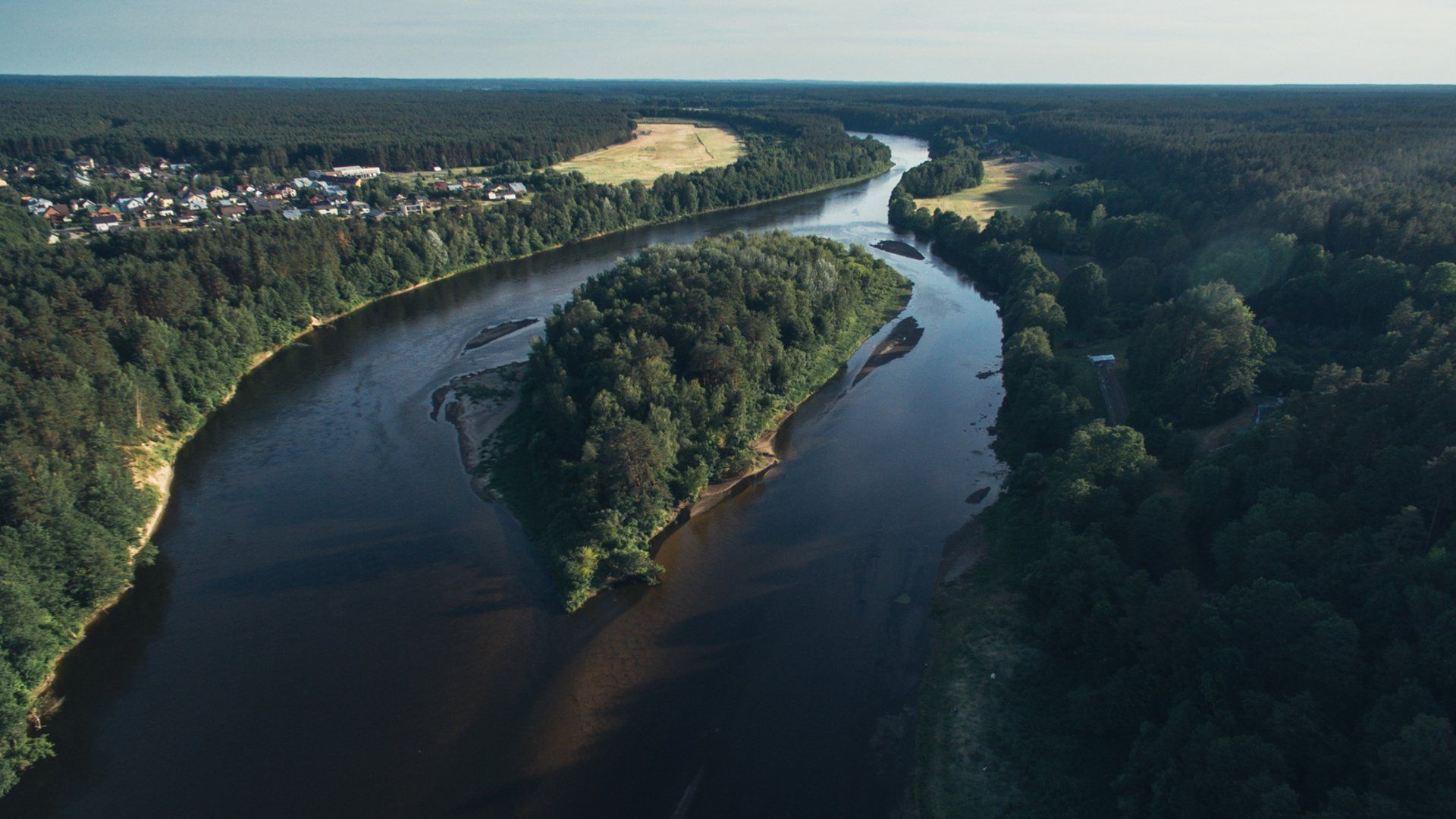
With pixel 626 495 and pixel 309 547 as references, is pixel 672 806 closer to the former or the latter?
pixel 626 495

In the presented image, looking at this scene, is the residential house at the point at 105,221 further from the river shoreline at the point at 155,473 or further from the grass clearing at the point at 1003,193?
the grass clearing at the point at 1003,193

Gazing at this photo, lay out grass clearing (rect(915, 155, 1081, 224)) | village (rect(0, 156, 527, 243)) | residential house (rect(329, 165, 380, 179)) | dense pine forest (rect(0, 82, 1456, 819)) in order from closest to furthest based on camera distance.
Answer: dense pine forest (rect(0, 82, 1456, 819)) < village (rect(0, 156, 527, 243)) < grass clearing (rect(915, 155, 1081, 224)) < residential house (rect(329, 165, 380, 179))

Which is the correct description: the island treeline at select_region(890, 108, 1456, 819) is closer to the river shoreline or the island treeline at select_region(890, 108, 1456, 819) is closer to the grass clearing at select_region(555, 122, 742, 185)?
the river shoreline

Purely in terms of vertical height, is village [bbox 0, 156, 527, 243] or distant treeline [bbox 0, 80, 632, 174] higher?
distant treeline [bbox 0, 80, 632, 174]

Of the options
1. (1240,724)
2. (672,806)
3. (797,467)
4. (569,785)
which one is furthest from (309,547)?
(1240,724)

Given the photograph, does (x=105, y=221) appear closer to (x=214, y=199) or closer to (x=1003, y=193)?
(x=214, y=199)

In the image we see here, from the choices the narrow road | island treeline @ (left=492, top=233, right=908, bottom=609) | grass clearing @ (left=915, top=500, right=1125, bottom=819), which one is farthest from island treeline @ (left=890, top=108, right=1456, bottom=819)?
island treeline @ (left=492, top=233, right=908, bottom=609)

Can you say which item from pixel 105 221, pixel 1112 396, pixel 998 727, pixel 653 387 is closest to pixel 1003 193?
pixel 1112 396

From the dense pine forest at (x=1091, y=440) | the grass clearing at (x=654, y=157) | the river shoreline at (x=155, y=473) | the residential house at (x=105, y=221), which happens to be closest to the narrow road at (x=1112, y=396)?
the dense pine forest at (x=1091, y=440)
